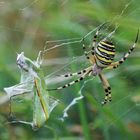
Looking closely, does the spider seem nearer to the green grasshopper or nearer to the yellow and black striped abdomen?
the yellow and black striped abdomen

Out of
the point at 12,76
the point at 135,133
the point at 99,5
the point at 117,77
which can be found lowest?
the point at 135,133

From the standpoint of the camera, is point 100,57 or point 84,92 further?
point 84,92

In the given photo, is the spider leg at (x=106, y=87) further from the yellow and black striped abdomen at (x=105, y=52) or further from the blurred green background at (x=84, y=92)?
the yellow and black striped abdomen at (x=105, y=52)

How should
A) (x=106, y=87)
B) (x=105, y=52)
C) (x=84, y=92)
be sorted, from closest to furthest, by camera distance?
1. (x=105, y=52)
2. (x=106, y=87)
3. (x=84, y=92)

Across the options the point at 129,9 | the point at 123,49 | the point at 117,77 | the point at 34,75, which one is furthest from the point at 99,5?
the point at 34,75

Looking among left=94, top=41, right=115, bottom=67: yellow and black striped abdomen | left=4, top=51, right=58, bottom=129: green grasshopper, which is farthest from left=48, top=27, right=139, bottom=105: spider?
left=4, top=51, right=58, bottom=129: green grasshopper

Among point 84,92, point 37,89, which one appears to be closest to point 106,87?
point 84,92

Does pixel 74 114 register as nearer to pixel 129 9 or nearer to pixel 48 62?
pixel 48 62

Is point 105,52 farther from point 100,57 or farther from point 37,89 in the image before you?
point 37,89
